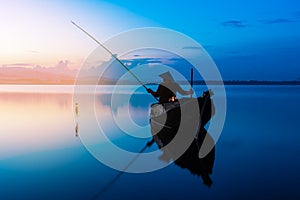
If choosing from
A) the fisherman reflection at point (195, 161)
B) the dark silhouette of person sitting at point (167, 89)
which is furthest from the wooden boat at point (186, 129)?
the dark silhouette of person sitting at point (167, 89)

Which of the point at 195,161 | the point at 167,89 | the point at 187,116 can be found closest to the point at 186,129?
the point at 187,116

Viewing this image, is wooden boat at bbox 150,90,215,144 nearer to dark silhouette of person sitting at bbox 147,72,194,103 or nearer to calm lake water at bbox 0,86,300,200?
dark silhouette of person sitting at bbox 147,72,194,103

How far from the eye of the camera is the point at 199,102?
1588cm

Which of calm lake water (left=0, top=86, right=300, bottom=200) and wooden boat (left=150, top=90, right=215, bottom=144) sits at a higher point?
wooden boat (left=150, top=90, right=215, bottom=144)

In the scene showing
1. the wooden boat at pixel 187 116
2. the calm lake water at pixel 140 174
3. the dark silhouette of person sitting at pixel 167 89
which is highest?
the dark silhouette of person sitting at pixel 167 89

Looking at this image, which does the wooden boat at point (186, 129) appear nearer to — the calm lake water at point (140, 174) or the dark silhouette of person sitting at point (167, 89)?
the calm lake water at point (140, 174)

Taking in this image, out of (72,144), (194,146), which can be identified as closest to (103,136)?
(72,144)

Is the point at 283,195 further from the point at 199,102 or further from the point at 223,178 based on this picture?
the point at 199,102

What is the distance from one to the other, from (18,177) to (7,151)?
5.26m

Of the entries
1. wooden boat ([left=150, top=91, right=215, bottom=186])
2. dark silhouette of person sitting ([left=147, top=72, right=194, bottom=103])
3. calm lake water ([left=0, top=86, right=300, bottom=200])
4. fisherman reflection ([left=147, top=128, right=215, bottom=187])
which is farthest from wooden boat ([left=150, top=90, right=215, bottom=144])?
calm lake water ([left=0, top=86, right=300, bottom=200])

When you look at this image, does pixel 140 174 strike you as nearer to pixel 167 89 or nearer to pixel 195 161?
pixel 195 161

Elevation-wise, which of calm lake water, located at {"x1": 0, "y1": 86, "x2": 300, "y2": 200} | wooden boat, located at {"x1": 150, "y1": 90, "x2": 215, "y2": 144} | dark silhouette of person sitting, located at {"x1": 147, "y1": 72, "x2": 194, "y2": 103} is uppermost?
dark silhouette of person sitting, located at {"x1": 147, "y1": 72, "x2": 194, "y2": 103}

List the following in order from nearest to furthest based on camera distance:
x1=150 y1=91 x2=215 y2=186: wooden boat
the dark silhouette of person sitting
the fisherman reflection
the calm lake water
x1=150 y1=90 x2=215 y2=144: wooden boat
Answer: the calm lake water < the fisherman reflection < x1=150 y1=91 x2=215 y2=186: wooden boat < x1=150 y1=90 x2=215 y2=144: wooden boat < the dark silhouette of person sitting

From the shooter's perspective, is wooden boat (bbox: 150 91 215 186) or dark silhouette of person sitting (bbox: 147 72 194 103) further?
dark silhouette of person sitting (bbox: 147 72 194 103)
